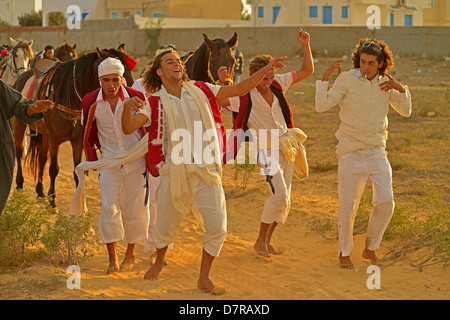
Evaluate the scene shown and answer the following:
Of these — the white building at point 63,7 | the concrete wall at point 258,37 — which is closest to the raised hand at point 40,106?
the concrete wall at point 258,37

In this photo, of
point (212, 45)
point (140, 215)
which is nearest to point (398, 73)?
point (212, 45)

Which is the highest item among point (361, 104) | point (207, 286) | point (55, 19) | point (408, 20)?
point (55, 19)

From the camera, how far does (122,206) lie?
7152 mm

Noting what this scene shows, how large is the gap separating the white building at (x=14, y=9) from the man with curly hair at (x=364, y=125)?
5549 centimetres

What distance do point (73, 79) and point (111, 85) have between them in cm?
257

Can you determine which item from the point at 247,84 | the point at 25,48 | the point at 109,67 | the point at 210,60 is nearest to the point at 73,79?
the point at 210,60

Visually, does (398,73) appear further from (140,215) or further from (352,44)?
(140,215)

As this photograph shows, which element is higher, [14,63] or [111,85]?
[14,63]

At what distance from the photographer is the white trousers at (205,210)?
6.27 metres

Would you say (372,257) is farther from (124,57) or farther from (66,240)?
(124,57)

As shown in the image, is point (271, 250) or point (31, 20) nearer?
point (271, 250)

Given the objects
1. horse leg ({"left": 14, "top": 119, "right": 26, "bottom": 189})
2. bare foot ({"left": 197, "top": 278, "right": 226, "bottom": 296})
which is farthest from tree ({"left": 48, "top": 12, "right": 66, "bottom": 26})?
bare foot ({"left": 197, "top": 278, "right": 226, "bottom": 296})

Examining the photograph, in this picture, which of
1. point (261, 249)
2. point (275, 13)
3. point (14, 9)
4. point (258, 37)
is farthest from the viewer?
point (14, 9)

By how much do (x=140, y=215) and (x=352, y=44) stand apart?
96.9 feet
